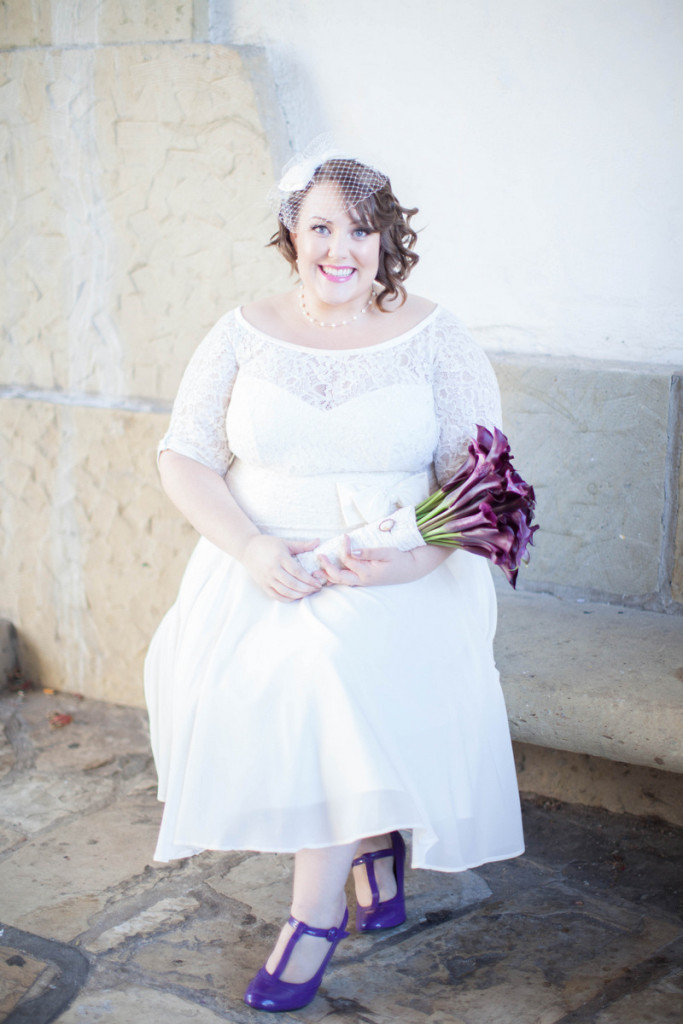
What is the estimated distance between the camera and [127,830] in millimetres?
3170

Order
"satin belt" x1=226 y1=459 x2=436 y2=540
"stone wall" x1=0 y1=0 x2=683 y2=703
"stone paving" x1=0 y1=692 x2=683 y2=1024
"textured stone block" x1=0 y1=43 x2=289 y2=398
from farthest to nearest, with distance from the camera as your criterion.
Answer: "textured stone block" x1=0 y1=43 x2=289 y2=398 < "stone wall" x1=0 y1=0 x2=683 y2=703 < "satin belt" x1=226 y1=459 x2=436 y2=540 < "stone paving" x1=0 y1=692 x2=683 y2=1024

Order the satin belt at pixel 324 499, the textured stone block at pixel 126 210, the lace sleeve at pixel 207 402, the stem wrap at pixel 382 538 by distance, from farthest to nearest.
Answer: the textured stone block at pixel 126 210 < the lace sleeve at pixel 207 402 < the satin belt at pixel 324 499 < the stem wrap at pixel 382 538

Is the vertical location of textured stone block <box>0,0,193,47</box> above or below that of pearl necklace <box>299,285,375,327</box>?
above

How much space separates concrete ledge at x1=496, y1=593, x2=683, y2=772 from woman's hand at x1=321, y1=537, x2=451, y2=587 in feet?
1.96

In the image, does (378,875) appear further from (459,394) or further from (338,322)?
(338,322)

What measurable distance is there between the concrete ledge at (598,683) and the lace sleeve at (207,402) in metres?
1.02

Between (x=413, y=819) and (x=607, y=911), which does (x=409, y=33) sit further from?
(x=607, y=911)

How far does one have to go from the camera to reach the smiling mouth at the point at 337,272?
2580 millimetres

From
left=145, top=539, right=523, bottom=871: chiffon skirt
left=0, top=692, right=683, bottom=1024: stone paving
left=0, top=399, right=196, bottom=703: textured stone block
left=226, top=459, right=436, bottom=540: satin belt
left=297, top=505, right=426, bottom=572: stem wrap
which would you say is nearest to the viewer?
left=145, top=539, right=523, bottom=871: chiffon skirt

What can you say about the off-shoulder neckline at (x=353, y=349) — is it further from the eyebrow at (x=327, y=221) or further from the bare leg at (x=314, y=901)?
the bare leg at (x=314, y=901)

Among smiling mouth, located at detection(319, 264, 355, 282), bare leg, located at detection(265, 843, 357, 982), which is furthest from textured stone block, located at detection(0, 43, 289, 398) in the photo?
bare leg, located at detection(265, 843, 357, 982)

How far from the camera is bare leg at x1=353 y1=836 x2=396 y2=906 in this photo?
2.64 meters

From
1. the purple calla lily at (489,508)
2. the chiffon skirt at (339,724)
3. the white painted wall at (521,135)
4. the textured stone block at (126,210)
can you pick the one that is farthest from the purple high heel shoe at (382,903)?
the textured stone block at (126,210)

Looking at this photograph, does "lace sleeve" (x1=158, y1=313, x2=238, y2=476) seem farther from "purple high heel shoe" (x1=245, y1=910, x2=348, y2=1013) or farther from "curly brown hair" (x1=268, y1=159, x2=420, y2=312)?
"purple high heel shoe" (x1=245, y1=910, x2=348, y2=1013)
